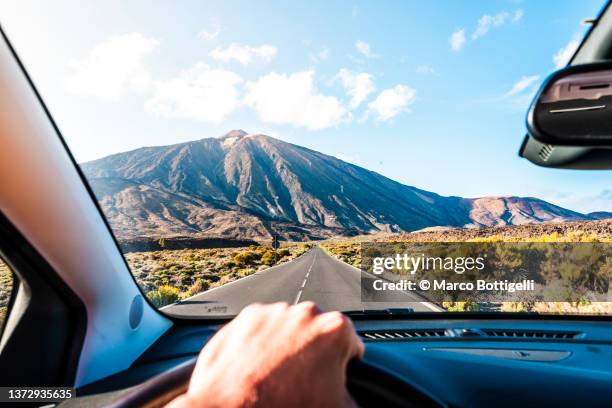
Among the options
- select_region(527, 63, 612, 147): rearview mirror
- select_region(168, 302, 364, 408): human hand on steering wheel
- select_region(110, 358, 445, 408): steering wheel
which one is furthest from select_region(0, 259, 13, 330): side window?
select_region(527, 63, 612, 147): rearview mirror

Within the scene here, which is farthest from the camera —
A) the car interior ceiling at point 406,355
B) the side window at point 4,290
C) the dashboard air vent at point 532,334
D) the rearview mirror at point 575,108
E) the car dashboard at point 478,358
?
the dashboard air vent at point 532,334

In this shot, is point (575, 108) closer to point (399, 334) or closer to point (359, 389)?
point (359, 389)

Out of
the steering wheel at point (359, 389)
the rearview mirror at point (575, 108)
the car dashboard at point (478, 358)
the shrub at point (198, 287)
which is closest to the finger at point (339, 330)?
the steering wheel at point (359, 389)

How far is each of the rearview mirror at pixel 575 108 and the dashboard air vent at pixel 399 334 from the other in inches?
82.2

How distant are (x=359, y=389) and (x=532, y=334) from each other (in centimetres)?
290

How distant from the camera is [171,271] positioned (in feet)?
19.6

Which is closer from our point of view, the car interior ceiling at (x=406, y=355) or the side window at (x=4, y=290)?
the car interior ceiling at (x=406, y=355)

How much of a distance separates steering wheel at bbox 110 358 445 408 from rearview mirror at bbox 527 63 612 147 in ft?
3.94

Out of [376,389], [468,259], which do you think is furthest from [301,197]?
[376,389]

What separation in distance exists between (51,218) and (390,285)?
390 inches

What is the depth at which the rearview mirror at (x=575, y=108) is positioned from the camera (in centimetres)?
151

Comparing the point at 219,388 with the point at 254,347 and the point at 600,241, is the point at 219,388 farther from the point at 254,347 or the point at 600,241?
the point at 600,241

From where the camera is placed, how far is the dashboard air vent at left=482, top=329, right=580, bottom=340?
10.9 feet

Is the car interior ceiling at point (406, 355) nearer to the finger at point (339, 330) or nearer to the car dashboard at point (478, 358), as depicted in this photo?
the car dashboard at point (478, 358)
